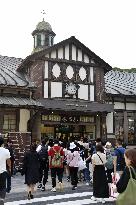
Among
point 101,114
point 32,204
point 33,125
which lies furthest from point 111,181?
point 101,114

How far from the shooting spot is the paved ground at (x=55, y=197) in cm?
962

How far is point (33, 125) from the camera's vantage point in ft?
65.3

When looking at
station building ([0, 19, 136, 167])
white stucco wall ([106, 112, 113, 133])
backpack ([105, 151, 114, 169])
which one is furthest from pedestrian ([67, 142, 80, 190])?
white stucco wall ([106, 112, 113, 133])

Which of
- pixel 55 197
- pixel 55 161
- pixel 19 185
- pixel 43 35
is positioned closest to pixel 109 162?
pixel 55 161

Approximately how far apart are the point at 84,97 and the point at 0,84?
5.49m

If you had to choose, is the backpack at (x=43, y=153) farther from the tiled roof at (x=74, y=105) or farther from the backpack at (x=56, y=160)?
the tiled roof at (x=74, y=105)

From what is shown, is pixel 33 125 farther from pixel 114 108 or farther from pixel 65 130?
pixel 114 108

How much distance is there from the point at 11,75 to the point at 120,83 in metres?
8.92

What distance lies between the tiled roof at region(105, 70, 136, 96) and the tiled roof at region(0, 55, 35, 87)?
5776 millimetres

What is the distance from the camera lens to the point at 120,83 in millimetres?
25922

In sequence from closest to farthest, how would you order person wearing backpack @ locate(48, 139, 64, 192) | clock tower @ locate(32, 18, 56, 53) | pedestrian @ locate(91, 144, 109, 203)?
pedestrian @ locate(91, 144, 109, 203) → person wearing backpack @ locate(48, 139, 64, 192) → clock tower @ locate(32, 18, 56, 53)

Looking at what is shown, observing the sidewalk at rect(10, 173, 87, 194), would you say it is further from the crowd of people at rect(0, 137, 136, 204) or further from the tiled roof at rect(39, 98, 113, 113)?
the tiled roof at rect(39, 98, 113, 113)

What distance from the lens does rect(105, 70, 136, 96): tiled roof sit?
2356 centimetres

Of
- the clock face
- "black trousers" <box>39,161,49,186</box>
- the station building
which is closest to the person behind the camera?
"black trousers" <box>39,161,49,186</box>
